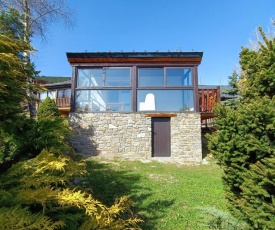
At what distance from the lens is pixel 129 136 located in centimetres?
896

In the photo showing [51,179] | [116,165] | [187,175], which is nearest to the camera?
[51,179]

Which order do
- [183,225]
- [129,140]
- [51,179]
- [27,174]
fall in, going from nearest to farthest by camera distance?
[51,179] < [27,174] < [183,225] < [129,140]

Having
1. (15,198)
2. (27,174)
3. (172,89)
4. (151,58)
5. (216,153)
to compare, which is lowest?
(15,198)

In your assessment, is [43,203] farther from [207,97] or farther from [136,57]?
[207,97]

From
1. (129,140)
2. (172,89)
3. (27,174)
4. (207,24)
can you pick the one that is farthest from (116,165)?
(207,24)

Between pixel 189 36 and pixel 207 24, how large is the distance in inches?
92.2

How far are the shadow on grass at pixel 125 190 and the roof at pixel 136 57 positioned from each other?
4.74 meters

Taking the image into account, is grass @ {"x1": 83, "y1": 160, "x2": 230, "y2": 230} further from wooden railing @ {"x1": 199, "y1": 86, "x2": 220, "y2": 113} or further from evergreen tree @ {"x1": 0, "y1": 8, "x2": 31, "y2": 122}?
wooden railing @ {"x1": 199, "y1": 86, "x2": 220, "y2": 113}

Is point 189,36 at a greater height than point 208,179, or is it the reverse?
point 189,36

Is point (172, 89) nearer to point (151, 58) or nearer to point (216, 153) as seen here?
point (151, 58)

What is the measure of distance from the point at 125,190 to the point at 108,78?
18.6ft

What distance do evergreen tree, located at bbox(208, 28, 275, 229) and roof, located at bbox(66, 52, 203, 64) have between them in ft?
21.5

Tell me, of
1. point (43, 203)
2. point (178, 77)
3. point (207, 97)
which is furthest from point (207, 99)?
point (43, 203)

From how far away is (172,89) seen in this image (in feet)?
30.0
